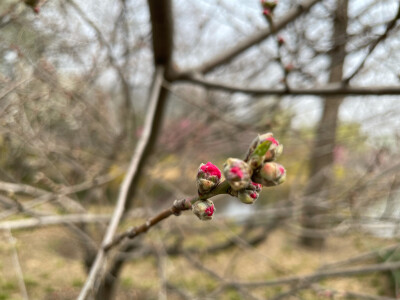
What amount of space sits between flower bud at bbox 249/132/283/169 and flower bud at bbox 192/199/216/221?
13 centimetres

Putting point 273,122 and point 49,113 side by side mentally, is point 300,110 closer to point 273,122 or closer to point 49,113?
point 273,122

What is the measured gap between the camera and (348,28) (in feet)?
7.83

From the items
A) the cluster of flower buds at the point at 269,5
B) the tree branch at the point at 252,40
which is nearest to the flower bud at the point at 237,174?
the cluster of flower buds at the point at 269,5

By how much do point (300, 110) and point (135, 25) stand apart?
1984 millimetres

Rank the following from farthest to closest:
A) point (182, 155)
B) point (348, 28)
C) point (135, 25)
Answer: point (182, 155), point (135, 25), point (348, 28)

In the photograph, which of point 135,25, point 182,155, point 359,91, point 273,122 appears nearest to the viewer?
point 359,91

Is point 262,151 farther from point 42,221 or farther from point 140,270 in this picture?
point 140,270

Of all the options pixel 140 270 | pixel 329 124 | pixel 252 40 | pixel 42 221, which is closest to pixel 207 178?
pixel 42 221

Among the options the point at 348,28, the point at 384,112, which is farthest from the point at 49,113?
the point at 384,112

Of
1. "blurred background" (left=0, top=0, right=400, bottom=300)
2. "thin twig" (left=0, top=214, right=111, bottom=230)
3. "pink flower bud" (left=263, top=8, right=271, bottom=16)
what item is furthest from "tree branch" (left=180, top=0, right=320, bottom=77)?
"thin twig" (left=0, top=214, right=111, bottom=230)

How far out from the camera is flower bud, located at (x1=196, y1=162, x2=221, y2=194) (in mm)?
687

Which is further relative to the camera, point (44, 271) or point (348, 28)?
point (44, 271)

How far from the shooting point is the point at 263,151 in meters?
0.65

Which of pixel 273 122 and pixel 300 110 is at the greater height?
pixel 300 110
